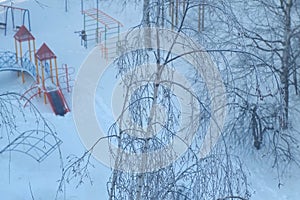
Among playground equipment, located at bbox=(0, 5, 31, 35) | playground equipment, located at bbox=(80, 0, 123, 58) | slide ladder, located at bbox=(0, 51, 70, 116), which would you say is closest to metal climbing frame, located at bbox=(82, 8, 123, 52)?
playground equipment, located at bbox=(80, 0, 123, 58)

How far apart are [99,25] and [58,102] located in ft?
12.7

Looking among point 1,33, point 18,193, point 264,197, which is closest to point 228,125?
point 264,197

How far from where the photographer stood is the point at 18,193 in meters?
8.84

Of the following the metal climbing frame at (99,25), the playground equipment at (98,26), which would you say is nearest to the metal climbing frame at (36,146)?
the playground equipment at (98,26)

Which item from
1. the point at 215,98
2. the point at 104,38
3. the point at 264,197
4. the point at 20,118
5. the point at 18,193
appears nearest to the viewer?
the point at 215,98

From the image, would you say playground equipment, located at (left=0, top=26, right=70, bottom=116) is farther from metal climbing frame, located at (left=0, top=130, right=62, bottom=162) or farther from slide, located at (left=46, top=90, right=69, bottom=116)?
metal climbing frame, located at (left=0, top=130, right=62, bottom=162)

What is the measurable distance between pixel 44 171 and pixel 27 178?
0.31 meters

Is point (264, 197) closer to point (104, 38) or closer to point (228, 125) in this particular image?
point (228, 125)

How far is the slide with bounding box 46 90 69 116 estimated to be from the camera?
11.1 m

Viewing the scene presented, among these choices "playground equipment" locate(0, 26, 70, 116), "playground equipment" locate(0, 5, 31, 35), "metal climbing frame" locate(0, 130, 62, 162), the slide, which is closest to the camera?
"metal climbing frame" locate(0, 130, 62, 162)

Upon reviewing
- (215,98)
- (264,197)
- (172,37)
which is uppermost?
(172,37)

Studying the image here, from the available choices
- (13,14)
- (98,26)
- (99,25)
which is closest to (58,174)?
(98,26)

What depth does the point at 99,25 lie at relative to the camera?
14.6 metres

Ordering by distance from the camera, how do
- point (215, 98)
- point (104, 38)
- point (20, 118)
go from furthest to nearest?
1. point (104, 38)
2. point (20, 118)
3. point (215, 98)
